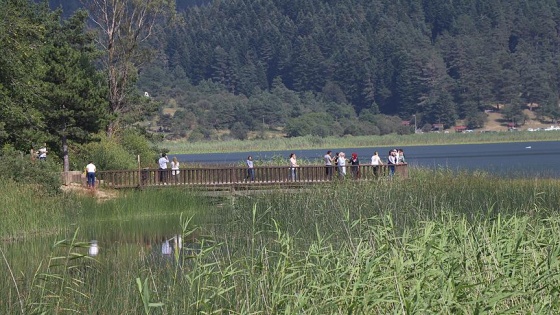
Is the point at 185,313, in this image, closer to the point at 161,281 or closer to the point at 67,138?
the point at 161,281

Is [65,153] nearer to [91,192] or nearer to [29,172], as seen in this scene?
[91,192]

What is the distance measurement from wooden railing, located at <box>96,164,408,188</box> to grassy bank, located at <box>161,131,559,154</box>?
2868 inches

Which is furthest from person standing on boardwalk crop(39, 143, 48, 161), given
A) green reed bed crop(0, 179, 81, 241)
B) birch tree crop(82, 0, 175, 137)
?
green reed bed crop(0, 179, 81, 241)

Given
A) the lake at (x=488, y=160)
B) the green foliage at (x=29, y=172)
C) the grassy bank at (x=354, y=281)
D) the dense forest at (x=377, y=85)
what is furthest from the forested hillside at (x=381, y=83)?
the grassy bank at (x=354, y=281)

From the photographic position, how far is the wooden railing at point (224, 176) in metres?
33.5

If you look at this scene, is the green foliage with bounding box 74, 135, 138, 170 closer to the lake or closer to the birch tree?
the birch tree

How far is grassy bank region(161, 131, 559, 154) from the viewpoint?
11319cm

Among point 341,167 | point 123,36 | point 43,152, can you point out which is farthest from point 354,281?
point 123,36

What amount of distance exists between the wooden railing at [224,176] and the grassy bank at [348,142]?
72.8 meters

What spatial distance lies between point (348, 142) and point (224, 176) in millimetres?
89446

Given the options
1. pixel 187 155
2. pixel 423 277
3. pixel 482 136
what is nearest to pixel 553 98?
pixel 482 136

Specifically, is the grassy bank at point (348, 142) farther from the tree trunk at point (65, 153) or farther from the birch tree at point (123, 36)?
the tree trunk at point (65, 153)

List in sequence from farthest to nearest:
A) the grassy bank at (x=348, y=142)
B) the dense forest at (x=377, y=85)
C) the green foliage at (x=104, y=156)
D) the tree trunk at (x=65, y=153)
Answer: the dense forest at (x=377, y=85), the grassy bank at (x=348, y=142), the green foliage at (x=104, y=156), the tree trunk at (x=65, y=153)

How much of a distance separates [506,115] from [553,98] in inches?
497
